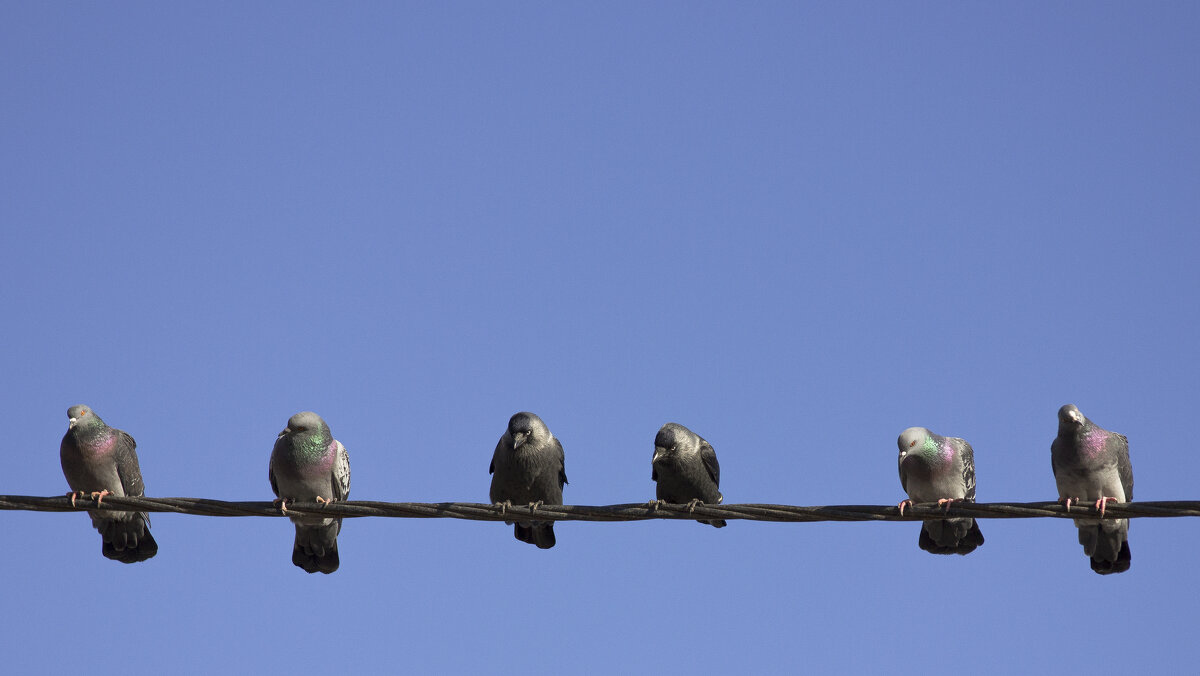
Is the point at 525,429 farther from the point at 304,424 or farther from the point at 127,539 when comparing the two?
the point at 127,539

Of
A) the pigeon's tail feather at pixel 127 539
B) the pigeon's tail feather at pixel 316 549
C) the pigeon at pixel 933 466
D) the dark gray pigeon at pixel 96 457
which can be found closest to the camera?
the pigeon's tail feather at pixel 127 539

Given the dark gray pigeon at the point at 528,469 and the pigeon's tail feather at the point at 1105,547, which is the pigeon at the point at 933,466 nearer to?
the pigeon's tail feather at the point at 1105,547

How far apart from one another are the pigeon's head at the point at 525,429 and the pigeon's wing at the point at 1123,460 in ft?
16.0

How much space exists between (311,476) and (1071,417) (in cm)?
656

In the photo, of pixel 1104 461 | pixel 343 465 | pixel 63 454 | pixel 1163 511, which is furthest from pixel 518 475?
pixel 1163 511

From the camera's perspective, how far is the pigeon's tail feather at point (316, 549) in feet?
40.5

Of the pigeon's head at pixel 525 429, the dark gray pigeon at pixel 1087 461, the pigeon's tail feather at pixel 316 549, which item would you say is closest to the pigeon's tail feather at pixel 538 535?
the pigeon's head at pixel 525 429

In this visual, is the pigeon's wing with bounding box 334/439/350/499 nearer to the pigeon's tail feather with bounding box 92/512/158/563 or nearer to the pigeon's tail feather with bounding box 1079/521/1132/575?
the pigeon's tail feather with bounding box 92/512/158/563

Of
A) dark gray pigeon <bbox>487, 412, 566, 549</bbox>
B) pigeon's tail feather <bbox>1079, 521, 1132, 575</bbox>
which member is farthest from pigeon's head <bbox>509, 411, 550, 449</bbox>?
pigeon's tail feather <bbox>1079, 521, 1132, 575</bbox>

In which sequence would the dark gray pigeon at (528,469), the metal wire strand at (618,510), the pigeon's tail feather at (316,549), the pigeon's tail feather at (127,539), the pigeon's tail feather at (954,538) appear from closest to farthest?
the metal wire strand at (618,510) → the pigeon's tail feather at (954,538) → the pigeon's tail feather at (127,539) → the pigeon's tail feather at (316,549) → the dark gray pigeon at (528,469)

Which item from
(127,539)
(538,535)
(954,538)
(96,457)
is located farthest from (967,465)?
(96,457)

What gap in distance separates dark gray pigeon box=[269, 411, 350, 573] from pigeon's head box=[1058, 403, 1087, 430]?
246 inches

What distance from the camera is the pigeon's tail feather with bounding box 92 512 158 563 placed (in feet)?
40.0

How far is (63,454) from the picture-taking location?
13016 mm
